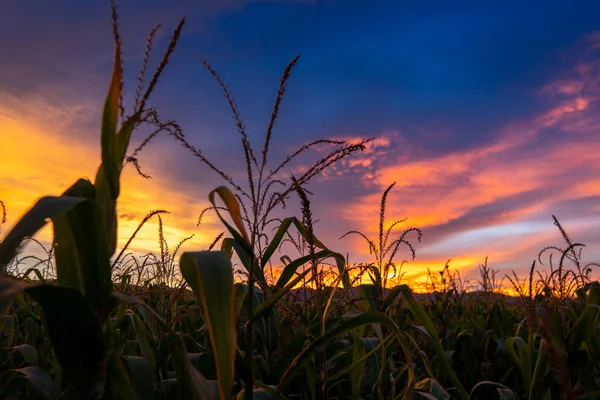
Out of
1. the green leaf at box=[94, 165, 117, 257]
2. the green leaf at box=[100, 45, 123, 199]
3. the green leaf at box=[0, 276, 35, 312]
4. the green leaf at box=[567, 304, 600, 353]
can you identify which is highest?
the green leaf at box=[100, 45, 123, 199]

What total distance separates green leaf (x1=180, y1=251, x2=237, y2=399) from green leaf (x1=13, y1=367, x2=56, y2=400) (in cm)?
96

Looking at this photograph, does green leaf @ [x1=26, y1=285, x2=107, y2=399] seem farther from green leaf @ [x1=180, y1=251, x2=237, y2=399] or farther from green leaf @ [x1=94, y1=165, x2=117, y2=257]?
green leaf @ [x1=180, y1=251, x2=237, y2=399]

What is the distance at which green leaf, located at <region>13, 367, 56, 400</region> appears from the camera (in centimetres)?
196

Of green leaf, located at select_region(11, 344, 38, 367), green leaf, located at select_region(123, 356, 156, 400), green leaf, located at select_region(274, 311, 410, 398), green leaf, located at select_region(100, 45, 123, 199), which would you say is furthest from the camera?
green leaf, located at select_region(11, 344, 38, 367)

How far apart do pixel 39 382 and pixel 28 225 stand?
1020 mm

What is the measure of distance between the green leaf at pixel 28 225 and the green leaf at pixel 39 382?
3.01 ft

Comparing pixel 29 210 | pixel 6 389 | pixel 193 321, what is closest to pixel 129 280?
pixel 193 321

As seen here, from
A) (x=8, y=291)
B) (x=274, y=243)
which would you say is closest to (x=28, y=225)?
(x=8, y=291)

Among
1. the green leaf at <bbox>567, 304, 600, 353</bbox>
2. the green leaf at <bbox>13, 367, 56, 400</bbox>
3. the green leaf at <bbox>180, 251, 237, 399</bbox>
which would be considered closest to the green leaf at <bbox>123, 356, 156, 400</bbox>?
the green leaf at <bbox>13, 367, 56, 400</bbox>

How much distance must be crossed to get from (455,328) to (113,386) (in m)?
5.20

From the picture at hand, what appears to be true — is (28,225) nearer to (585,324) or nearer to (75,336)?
(75,336)

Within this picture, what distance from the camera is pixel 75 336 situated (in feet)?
4.67

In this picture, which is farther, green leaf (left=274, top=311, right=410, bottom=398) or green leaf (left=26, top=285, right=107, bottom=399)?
green leaf (left=274, top=311, right=410, bottom=398)

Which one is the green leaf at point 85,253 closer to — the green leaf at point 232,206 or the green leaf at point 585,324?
the green leaf at point 232,206
